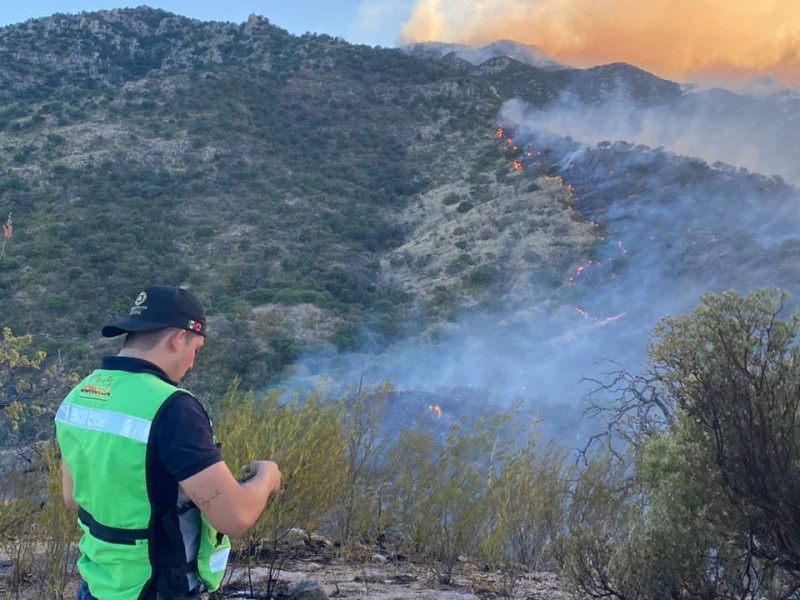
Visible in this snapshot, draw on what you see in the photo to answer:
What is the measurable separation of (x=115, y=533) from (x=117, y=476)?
0.18 meters

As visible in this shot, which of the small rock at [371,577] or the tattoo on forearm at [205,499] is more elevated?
the tattoo on forearm at [205,499]

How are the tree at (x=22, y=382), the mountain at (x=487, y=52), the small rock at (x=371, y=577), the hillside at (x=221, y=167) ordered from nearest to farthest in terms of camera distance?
the small rock at (x=371, y=577), the tree at (x=22, y=382), the hillside at (x=221, y=167), the mountain at (x=487, y=52)

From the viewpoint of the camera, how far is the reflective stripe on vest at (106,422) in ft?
6.58

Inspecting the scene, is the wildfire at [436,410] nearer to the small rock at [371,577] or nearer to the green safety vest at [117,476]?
the small rock at [371,577]

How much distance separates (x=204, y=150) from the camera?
3638 centimetres

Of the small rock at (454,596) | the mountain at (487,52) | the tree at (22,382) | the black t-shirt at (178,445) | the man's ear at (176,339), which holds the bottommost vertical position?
the small rock at (454,596)

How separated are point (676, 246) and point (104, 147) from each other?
86.9 feet

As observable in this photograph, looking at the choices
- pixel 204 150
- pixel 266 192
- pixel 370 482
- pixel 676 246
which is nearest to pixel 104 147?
pixel 204 150

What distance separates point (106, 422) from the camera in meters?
2.07

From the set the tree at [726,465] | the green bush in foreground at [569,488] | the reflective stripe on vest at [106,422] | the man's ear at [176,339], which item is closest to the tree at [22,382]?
the green bush in foreground at [569,488]

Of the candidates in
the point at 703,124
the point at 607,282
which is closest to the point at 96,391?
the point at 607,282

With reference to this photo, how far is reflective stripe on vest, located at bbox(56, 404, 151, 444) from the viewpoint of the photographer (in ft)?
6.58

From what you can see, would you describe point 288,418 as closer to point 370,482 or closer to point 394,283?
point 370,482

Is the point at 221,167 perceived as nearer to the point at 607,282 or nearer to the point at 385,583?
the point at 607,282
